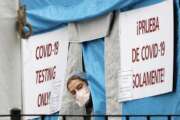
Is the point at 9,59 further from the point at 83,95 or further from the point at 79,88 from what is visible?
the point at 83,95

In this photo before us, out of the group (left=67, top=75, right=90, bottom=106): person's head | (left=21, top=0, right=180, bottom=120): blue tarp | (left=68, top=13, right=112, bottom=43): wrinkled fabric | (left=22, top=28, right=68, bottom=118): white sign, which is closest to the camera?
(left=67, top=75, right=90, bottom=106): person's head

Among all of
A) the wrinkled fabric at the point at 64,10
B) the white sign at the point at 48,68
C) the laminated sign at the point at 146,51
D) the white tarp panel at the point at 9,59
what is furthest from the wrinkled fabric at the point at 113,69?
the white tarp panel at the point at 9,59

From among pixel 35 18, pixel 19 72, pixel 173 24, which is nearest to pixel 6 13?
pixel 19 72

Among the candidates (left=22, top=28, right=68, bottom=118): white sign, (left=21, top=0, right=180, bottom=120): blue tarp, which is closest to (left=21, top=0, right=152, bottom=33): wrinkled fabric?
(left=21, top=0, right=180, bottom=120): blue tarp

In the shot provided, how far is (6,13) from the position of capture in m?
3.43

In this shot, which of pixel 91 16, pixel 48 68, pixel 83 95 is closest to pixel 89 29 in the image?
pixel 91 16

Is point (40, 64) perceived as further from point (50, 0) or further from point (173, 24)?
point (173, 24)

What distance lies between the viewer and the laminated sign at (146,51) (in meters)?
7.64

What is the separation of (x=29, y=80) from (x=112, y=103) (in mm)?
1383

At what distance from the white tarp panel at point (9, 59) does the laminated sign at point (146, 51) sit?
13.9ft

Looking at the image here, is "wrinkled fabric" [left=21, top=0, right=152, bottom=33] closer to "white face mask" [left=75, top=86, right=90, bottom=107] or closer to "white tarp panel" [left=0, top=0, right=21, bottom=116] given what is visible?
"white face mask" [left=75, top=86, right=90, bottom=107]

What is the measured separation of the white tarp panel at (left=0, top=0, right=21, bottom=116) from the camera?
3445 millimetres

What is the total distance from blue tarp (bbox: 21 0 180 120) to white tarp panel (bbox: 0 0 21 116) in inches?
164

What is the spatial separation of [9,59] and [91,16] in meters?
4.77
